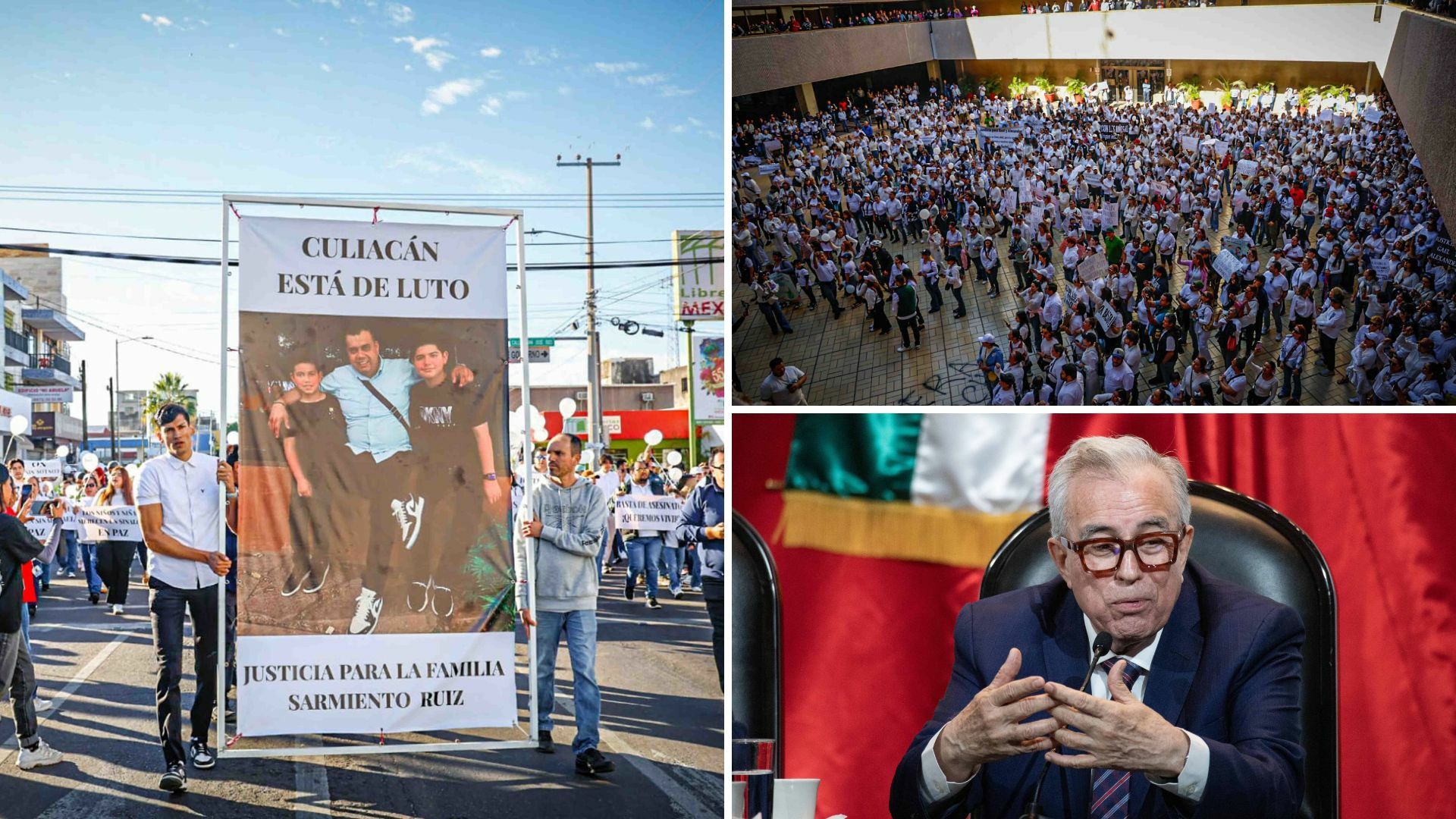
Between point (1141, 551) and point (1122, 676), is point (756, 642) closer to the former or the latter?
point (1122, 676)

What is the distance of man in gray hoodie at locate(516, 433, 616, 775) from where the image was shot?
569cm

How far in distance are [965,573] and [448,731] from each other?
13.5ft

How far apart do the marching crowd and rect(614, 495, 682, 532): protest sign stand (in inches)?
204

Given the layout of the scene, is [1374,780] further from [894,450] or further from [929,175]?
[929,175]

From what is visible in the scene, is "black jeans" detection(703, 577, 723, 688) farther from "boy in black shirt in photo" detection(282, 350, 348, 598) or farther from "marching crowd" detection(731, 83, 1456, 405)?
"boy in black shirt in photo" detection(282, 350, 348, 598)

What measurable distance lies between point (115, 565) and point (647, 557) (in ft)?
17.8

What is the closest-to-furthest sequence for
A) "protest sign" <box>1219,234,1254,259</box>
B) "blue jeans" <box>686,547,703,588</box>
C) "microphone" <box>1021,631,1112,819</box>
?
"microphone" <box>1021,631,1112,819</box>
"protest sign" <box>1219,234,1254,259</box>
"blue jeans" <box>686,547,703,588</box>

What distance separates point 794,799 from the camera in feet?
11.2

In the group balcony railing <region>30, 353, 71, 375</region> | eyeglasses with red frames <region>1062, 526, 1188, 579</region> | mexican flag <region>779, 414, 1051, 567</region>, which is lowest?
eyeglasses with red frames <region>1062, 526, 1188, 579</region>

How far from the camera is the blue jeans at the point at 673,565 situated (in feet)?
44.3

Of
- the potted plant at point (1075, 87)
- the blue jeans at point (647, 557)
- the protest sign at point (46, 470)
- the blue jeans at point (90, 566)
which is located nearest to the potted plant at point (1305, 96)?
the potted plant at point (1075, 87)

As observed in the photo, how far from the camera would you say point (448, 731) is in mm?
6852

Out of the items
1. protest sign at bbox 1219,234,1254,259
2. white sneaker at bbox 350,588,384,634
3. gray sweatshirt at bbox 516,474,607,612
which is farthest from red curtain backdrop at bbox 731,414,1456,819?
protest sign at bbox 1219,234,1254,259

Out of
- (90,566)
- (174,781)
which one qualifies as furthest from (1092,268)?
(90,566)
